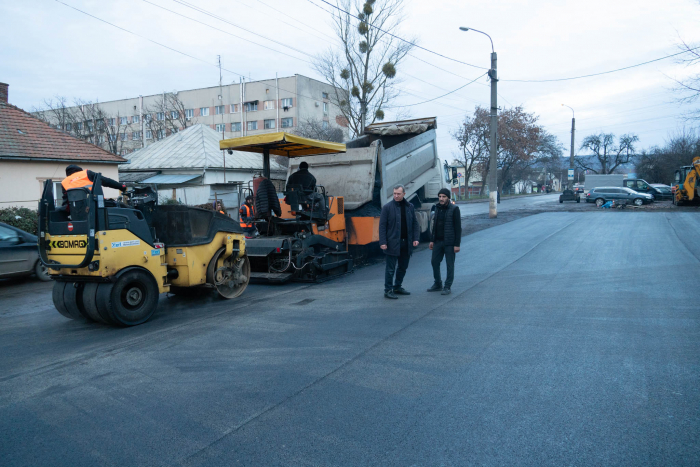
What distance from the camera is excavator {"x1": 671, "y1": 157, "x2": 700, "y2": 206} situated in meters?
26.1

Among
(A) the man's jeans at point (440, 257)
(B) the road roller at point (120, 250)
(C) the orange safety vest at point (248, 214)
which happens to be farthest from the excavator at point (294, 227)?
(A) the man's jeans at point (440, 257)

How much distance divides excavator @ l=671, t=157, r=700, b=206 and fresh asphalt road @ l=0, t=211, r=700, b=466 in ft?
76.0

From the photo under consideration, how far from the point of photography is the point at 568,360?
4480mm

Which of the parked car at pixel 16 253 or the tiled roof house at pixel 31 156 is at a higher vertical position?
the tiled roof house at pixel 31 156

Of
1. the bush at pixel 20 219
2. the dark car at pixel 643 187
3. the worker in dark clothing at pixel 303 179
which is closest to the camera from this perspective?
the worker in dark clothing at pixel 303 179

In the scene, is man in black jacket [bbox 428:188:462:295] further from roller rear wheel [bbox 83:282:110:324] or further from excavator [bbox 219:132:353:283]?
roller rear wheel [bbox 83:282:110:324]

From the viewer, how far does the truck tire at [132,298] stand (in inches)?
224

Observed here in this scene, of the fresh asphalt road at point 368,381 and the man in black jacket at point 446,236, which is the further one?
the man in black jacket at point 446,236

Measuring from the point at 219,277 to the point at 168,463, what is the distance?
443cm

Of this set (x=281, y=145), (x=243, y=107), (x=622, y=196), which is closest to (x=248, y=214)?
(x=281, y=145)

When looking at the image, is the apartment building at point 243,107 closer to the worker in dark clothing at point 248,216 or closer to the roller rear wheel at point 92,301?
the worker in dark clothing at point 248,216

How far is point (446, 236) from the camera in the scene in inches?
299

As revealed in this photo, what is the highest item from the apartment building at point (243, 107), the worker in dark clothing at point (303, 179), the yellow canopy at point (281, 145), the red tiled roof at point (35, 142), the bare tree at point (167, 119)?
the apartment building at point (243, 107)

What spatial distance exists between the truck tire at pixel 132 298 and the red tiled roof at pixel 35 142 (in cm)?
1296
